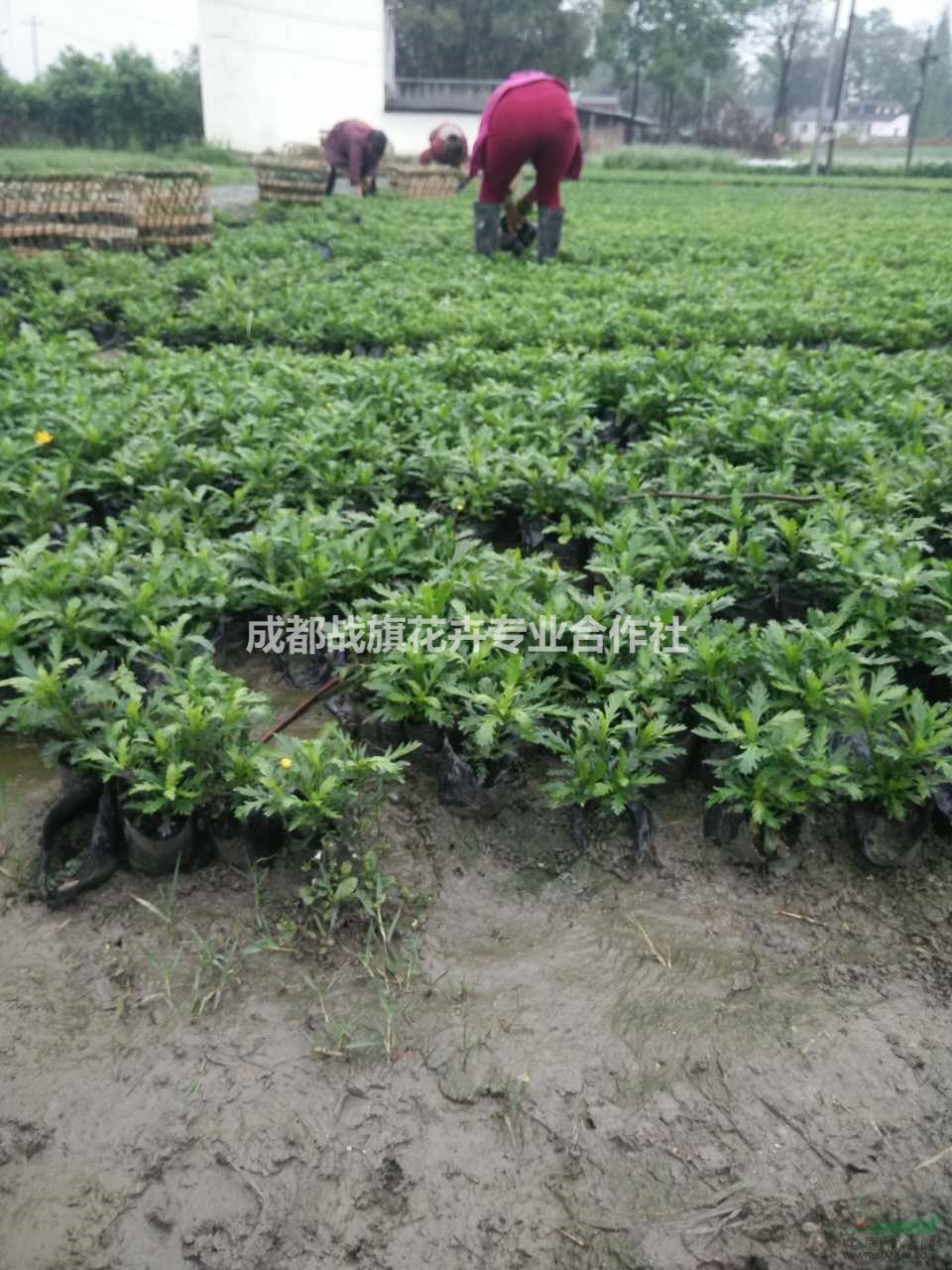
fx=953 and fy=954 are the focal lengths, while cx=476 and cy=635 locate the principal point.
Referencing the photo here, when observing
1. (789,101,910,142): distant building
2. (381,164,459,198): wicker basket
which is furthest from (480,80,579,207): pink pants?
(789,101,910,142): distant building

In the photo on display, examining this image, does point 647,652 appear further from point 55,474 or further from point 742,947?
point 55,474

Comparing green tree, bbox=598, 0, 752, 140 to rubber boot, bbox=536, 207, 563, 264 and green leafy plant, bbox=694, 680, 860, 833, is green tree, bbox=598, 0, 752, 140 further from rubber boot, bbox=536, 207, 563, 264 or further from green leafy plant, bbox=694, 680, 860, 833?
green leafy plant, bbox=694, 680, 860, 833

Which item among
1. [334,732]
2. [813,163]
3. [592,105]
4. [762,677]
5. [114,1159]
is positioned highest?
[592,105]

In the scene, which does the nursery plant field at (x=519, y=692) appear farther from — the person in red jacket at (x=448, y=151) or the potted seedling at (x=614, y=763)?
the person in red jacket at (x=448, y=151)

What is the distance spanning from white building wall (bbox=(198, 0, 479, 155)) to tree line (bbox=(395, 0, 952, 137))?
16.6 metres

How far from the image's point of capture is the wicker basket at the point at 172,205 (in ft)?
41.8

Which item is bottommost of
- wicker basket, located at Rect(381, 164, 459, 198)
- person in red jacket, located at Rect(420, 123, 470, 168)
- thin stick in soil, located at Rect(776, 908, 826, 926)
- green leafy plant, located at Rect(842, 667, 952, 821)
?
thin stick in soil, located at Rect(776, 908, 826, 926)

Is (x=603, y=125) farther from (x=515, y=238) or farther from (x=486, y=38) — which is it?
(x=515, y=238)

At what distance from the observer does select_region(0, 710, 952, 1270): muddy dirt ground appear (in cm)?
194

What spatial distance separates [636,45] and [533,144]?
6051cm

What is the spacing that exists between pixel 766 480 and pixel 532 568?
5.13 feet

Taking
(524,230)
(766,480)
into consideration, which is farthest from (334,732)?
(524,230)

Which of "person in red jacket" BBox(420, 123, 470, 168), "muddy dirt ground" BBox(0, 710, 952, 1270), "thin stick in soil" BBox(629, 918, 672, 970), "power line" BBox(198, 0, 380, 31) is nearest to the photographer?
"muddy dirt ground" BBox(0, 710, 952, 1270)

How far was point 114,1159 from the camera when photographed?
6.77 ft
